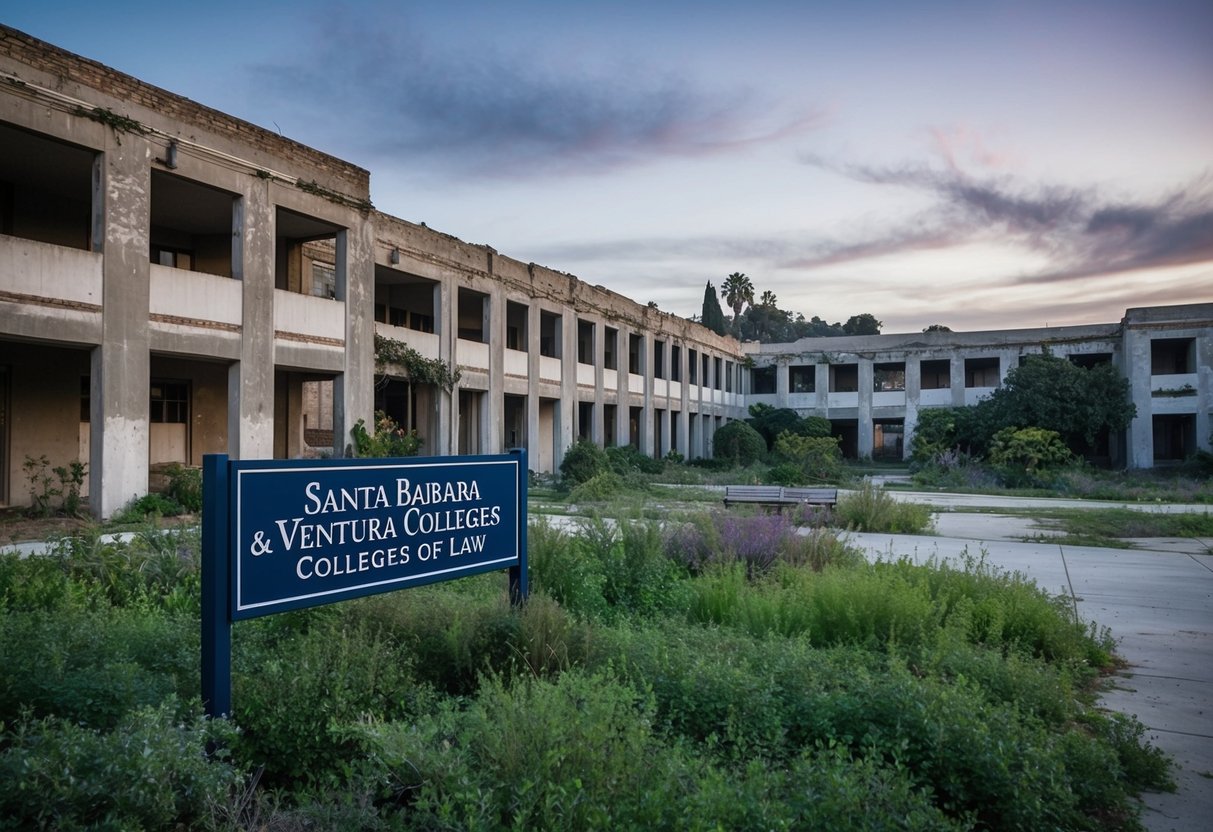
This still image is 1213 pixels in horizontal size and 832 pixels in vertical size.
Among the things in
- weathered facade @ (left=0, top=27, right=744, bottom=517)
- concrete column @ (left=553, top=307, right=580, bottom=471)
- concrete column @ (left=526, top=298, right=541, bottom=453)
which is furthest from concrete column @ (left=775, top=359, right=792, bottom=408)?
weathered facade @ (left=0, top=27, right=744, bottom=517)

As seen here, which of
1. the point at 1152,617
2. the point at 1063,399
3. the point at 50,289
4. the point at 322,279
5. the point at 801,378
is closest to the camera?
the point at 1152,617

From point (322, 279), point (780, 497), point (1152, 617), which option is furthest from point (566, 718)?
point (322, 279)

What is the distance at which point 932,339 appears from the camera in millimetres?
44906

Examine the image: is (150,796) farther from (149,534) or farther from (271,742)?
(149,534)

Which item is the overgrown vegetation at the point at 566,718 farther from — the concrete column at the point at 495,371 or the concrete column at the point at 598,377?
the concrete column at the point at 598,377

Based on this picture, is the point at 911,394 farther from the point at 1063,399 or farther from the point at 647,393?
the point at 647,393

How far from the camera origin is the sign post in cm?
375

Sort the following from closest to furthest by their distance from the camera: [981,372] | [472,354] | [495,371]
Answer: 1. [472,354]
2. [495,371]
3. [981,372]

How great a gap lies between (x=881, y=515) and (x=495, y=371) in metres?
13.7

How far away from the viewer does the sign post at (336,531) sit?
375 cm

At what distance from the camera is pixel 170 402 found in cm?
1847

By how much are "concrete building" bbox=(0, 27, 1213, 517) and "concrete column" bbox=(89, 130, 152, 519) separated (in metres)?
0.03

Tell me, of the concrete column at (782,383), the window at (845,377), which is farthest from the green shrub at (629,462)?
the window at (845,377)

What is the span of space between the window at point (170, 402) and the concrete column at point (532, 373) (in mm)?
10516
